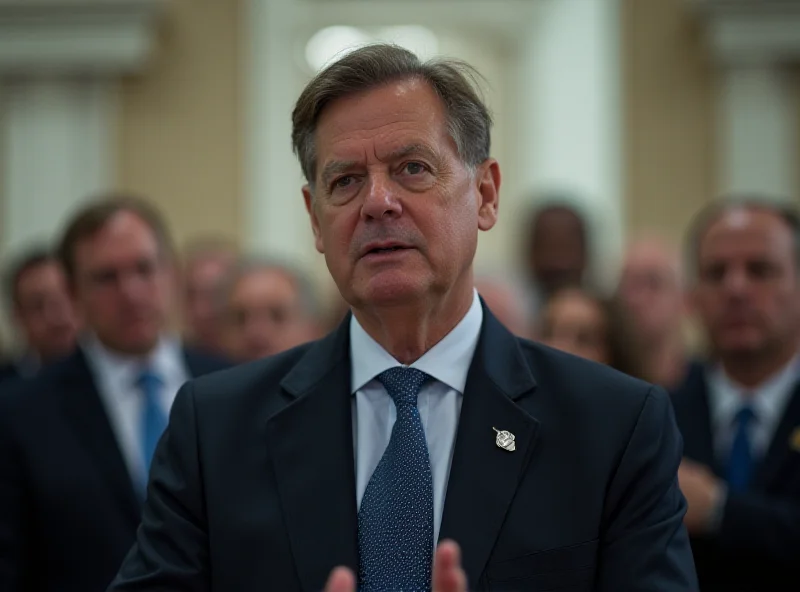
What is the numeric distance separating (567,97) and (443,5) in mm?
1134

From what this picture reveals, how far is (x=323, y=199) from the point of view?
257 centimetres

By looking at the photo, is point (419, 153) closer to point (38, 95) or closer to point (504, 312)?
point (504, 312)

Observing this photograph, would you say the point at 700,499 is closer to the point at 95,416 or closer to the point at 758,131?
the point at 95,416

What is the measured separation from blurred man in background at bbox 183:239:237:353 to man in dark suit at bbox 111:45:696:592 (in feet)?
10.6

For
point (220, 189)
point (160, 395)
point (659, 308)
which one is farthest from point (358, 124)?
point (220, 189)

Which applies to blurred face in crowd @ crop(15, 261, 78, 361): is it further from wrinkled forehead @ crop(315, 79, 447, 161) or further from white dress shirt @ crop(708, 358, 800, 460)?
wrinkled forehead @ crop(315, 79, 447, 161)

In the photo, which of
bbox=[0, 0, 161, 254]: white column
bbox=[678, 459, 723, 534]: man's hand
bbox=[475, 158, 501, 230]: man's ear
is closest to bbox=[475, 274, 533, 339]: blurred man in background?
bbox=[678, 459, 723, 534]: man's hand

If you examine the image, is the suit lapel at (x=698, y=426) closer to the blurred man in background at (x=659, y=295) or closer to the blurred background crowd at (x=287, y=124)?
the blurred man in background at (x=659, y=295)

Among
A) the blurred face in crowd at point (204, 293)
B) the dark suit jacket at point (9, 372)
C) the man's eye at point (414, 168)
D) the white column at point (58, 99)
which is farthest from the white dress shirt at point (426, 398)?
the white column at point (58, 99)

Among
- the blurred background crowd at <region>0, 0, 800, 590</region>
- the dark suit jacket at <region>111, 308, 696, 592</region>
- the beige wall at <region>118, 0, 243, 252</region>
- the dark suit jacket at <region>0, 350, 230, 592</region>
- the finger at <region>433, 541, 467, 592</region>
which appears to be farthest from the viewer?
the beige wall at <region>118, 0, 243, 252</region>

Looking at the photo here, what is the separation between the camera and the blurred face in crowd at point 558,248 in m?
5.70

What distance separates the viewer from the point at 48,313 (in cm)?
597

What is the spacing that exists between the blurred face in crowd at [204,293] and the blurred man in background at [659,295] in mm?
1883

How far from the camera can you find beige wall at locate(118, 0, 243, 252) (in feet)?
25.4
